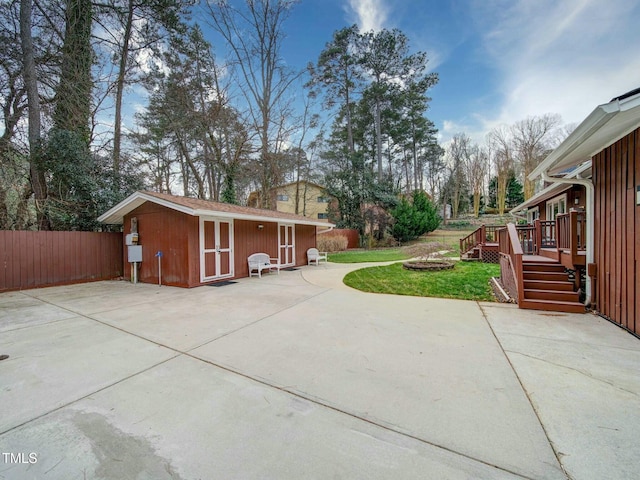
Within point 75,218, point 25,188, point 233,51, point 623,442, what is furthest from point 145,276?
point 233,51

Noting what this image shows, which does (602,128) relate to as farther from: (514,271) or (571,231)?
(514,271)

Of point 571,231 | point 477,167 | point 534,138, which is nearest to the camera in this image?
point 571,231

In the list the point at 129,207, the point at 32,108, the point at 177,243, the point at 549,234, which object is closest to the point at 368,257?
the point at 549,234

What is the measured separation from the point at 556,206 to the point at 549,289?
639 centimetres

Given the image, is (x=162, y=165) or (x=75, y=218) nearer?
(x=75, y=218)

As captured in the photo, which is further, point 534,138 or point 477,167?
point 477,167

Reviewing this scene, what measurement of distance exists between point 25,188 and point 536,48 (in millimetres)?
17015

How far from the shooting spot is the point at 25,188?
30.1 feet

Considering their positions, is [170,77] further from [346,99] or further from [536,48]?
[536,48]

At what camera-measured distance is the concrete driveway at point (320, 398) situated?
161cm

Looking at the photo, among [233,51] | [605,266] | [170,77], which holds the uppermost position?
[233,51]

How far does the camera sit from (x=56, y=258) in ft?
27.0

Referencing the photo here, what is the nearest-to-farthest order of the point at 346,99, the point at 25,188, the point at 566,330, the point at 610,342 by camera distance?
the point at 610,342
the point at 566,330
the point at 25,188
the point at 346,99

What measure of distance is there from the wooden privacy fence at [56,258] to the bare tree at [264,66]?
8.93 m
